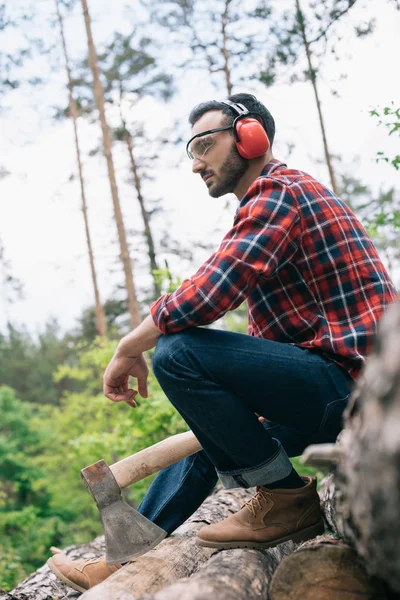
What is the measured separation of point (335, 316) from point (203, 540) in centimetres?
102

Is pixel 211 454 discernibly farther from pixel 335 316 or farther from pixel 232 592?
pixel 335 316

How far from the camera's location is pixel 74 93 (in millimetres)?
13906

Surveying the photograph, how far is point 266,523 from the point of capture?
222 centimetres

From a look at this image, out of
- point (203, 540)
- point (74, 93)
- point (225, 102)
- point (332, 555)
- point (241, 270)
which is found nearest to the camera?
point (332, 555)

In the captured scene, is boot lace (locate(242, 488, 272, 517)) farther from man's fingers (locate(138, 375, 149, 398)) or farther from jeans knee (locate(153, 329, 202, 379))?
man's fingers (locate(138, 375, 149, 398))

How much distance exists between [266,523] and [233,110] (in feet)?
6.01

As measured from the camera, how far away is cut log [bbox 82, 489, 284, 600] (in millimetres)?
2066

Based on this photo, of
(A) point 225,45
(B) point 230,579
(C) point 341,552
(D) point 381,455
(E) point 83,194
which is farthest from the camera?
(E) point 83,194

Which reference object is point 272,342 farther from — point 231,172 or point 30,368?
point 30,368

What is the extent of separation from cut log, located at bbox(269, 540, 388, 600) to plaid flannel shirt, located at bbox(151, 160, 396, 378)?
0.66m

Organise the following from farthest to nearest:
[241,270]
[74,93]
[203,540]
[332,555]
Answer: [74,93] < [203,540] < [241,270] < [332,555]

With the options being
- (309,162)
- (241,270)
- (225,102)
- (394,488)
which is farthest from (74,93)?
(394,488)

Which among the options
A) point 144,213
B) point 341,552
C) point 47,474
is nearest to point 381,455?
point 341,552

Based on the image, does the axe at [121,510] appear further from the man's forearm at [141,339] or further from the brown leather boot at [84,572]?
the man's forearm at [141,339]
